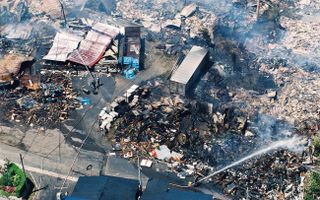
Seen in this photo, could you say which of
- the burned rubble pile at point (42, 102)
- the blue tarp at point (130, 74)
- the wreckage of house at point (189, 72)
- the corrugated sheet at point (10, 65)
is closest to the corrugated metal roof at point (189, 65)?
the wreckage of house at point (189, 72)

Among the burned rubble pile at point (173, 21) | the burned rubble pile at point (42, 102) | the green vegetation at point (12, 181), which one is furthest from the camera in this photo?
the burned rubble pile at point (173, 21)

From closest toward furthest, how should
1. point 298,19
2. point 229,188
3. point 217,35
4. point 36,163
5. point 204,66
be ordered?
point 229,188, point 36,163, point 204,66, point 217,35, point 298,19

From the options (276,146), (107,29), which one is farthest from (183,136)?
(107,29)

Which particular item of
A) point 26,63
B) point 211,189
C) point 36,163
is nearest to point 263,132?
point 211,189

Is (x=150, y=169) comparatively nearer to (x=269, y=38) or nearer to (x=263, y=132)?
(x=263, y=132)

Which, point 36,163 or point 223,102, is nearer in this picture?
point 36,163

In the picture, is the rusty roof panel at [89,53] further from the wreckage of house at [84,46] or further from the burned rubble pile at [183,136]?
the burned rubble pile at [183,136]

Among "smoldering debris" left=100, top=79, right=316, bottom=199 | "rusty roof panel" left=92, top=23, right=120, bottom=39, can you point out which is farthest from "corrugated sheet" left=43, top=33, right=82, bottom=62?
"smoldering debris" left=100, top=79, right=316, bottom=199
